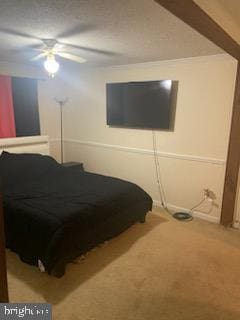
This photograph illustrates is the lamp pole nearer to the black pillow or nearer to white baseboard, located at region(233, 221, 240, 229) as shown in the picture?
the black pillow

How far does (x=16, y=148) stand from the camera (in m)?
4.02

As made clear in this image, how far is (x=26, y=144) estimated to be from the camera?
4164 millimetres

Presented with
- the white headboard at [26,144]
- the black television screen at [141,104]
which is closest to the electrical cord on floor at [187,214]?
the black television screen at [141,104]

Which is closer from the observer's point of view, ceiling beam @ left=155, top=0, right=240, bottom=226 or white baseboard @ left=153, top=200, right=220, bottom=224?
ceiling beam @ left=155, top=0, right=240, bottom=226

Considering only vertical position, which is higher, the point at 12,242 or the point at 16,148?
the point at 16,148

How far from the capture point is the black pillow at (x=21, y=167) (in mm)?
3225

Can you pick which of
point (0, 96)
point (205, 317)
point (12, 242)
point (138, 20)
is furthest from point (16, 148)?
point (205, 317)

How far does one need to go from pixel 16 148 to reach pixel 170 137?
249 cm

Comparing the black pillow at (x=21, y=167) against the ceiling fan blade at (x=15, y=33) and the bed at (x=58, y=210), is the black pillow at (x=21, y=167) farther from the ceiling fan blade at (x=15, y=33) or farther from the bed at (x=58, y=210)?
the ceiling fan blade at (x=15, y=33)

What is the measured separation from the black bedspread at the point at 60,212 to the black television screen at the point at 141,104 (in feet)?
3.61

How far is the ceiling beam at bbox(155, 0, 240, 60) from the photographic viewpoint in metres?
1.32

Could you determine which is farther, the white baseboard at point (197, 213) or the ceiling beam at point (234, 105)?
the white baseboard at point (197, 213)

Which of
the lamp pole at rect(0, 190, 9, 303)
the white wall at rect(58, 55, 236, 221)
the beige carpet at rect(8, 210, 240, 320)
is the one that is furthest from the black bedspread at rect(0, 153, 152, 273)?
the lamp pole at rect(0, 190, 9, 303)

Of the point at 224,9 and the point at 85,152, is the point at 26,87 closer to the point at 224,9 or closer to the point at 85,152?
the point at 85,152
